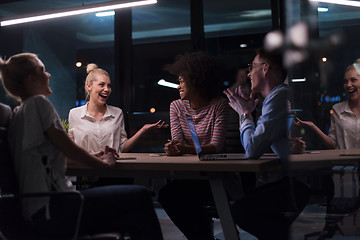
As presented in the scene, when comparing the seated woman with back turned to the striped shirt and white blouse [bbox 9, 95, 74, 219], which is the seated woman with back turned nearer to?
white blouse [bbox 9, 95, 74, 219]

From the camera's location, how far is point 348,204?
1.78m

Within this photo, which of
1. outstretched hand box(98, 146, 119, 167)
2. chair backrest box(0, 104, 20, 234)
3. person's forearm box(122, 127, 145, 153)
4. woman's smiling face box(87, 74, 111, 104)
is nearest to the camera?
chair backrest box(0, 104, 20, 234)

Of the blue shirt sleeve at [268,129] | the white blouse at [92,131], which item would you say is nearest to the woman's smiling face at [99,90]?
the white blouse at [92,131]

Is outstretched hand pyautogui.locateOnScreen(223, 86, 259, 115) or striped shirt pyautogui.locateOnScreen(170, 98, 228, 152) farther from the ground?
outstretched hand pyautogui.locateOnScreen(223, 86, 259, 115)

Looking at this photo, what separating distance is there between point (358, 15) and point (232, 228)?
120 centimetres

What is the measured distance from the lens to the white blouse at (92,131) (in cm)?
362

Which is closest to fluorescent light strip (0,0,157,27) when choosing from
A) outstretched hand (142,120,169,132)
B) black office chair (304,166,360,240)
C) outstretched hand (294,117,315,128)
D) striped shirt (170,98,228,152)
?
outstretched hand (142,120,169,132)

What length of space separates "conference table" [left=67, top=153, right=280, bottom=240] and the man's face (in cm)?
44

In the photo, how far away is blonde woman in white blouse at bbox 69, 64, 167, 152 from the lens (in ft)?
11.9

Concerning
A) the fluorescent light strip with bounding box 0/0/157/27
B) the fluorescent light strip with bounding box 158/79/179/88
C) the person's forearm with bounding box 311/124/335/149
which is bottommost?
the person's forearm with bounding box 311/124/335/149

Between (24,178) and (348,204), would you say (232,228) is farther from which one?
(24,178)

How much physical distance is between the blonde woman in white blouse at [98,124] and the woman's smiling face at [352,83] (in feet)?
6.82

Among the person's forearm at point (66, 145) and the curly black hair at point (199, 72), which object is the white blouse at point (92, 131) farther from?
the person's forearm at point (66, 145)

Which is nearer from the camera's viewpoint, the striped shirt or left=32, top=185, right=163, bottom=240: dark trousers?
left=32, top=185, right=163, bottom=240: dark trousers
